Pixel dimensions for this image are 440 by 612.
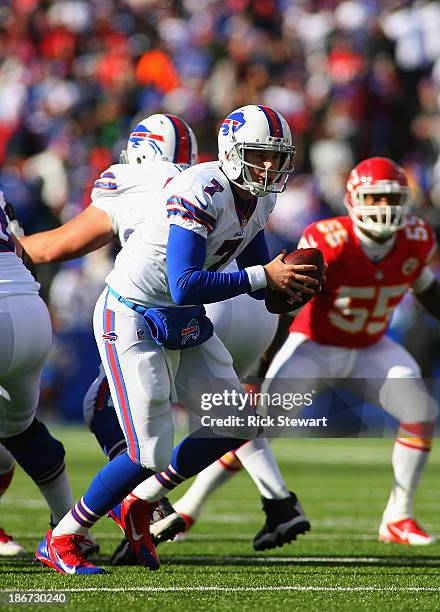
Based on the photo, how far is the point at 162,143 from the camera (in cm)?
515

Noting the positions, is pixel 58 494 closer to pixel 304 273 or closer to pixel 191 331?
pixel 191 331

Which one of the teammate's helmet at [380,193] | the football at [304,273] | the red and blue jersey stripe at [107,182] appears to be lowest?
the teammate's helmet at [380,193]

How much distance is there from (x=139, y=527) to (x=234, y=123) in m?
1.45

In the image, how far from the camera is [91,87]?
14031 mm

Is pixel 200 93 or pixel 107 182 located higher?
pixel 107 182

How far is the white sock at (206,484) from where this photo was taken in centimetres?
534

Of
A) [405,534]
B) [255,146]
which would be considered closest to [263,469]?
[405,534]

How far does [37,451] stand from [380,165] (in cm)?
221

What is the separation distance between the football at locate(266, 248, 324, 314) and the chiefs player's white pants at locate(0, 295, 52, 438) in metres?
0.83

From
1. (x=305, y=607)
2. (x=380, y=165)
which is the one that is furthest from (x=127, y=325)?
(x=380, y=165)

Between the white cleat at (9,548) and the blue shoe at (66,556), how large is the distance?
0.56m

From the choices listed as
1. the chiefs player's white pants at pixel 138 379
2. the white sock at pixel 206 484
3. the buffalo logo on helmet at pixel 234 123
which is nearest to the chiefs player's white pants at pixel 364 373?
the white sock at pixel 206 484

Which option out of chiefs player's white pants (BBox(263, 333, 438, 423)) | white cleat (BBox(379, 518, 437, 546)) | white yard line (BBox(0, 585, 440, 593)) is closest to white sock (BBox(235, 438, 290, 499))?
chiefs player's white pants (BBox(263, 333, 438, 423))

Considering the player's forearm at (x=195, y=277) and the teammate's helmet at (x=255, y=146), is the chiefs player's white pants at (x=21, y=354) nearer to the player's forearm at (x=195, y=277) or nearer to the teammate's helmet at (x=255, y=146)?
the player's forearm at (x=195, y=277)
